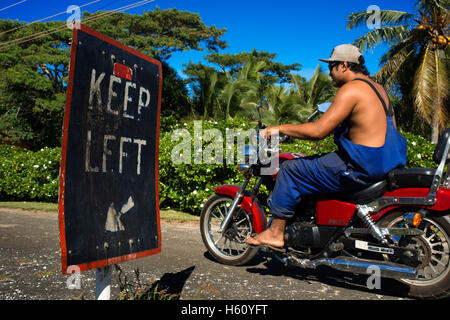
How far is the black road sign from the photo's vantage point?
199 centimetres

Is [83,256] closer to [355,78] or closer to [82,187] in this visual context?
[82,187]

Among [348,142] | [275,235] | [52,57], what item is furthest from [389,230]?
[52,57]

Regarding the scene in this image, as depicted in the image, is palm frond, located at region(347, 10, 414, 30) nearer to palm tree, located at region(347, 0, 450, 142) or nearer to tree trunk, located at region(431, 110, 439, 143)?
palm tree, located at region(347, 0, 450, 142)

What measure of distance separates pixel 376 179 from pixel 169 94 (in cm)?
2097

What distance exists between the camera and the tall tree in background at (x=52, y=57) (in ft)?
77.0

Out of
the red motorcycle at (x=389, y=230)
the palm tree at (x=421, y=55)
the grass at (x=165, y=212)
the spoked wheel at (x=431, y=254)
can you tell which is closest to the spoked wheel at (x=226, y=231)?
the red motorcycle at (x=389, y=230)

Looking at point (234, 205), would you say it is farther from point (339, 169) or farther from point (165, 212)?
point (165, 212)

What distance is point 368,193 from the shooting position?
3141 mm

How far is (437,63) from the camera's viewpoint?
1994 centimetres

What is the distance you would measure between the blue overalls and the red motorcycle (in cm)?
11

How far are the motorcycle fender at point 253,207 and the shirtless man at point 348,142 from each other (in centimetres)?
42

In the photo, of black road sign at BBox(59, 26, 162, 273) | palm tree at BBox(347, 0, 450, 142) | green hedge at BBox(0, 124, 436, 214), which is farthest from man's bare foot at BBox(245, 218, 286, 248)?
palm tree at BBox(347, 0, 450, 142)

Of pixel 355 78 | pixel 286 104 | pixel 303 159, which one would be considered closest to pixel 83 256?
pixel 303 159

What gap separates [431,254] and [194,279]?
81.3 inches
